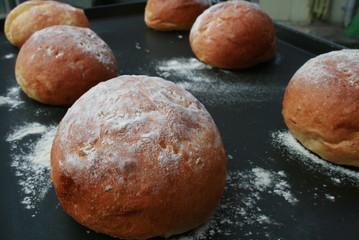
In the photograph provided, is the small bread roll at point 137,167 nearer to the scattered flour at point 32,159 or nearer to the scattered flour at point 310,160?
the scattered flour at point 32,159

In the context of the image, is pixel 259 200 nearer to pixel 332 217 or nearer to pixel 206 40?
pixel 332 217

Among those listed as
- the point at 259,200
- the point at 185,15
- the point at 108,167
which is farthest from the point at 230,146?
the point at 185,15

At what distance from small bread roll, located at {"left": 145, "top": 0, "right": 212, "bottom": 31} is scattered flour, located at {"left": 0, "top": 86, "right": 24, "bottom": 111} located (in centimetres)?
130

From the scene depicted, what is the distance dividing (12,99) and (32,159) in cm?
64

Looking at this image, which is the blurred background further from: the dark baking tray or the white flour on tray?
the white flour on tray

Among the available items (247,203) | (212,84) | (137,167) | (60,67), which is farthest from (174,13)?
(137,167)

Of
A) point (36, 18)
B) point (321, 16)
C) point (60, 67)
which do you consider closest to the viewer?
point (60, 67)

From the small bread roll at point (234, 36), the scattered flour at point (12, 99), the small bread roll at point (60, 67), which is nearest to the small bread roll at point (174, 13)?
the small bread roll at point (234, 36)

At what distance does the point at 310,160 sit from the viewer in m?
1.68

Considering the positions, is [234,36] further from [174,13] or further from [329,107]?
[329,107]

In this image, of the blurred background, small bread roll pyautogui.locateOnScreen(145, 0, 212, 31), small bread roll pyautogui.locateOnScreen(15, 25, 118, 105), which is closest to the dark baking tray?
small bread roll pyautogui.locateOnScreen(15, 25, 118, 105)

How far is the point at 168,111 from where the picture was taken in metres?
1.29

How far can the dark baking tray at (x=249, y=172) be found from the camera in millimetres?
1326

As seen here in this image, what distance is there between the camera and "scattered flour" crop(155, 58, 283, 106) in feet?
7.13
